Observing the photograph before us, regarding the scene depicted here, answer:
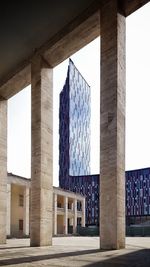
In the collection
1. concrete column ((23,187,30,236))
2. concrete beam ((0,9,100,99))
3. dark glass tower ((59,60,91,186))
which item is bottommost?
concrete column ((23,187,30,236))

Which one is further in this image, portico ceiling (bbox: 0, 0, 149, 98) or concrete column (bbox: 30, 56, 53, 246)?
concrete column (bbox: 30, 56, 53, 246)

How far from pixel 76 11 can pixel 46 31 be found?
211 centimetres

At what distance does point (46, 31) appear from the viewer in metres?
17.1

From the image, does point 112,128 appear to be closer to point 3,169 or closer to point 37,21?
point 37,21

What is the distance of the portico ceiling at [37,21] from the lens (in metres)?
14.5

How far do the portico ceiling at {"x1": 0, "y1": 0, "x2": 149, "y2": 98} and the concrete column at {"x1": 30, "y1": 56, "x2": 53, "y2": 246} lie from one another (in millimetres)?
1181

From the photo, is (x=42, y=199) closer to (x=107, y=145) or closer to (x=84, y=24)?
(x=107, y=145)

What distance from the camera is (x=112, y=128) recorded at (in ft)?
45.5

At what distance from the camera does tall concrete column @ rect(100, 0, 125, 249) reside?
13211 mm

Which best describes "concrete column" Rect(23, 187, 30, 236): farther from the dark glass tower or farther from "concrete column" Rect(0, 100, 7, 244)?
the dark glass tower

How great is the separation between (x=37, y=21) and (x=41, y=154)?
21.0ft

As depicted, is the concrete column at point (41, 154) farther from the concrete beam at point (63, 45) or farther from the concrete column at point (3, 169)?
the concrete column at point (3, 169)

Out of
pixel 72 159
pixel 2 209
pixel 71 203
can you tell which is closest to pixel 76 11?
pixel 2 209

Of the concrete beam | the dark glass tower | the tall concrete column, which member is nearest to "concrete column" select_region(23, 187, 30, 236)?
the concrete beam
